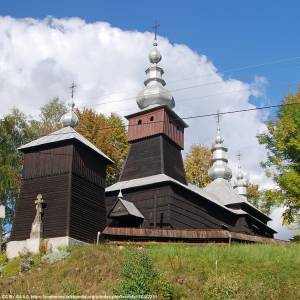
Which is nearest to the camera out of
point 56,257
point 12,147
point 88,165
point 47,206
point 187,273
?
point 187,273

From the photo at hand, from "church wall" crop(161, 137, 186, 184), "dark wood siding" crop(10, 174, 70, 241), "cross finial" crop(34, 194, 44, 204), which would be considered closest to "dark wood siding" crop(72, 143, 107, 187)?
"dark wood siding" crop(10, 174, 70, 241)

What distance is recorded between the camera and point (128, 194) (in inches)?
1273

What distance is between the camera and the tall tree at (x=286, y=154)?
94.9ft

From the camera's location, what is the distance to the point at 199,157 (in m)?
48.1

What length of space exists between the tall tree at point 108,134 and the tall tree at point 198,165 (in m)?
6.96

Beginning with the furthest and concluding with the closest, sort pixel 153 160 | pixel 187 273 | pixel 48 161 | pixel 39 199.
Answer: pixel 153 160 < pixel 48 161 < pixel 39 199 < pixel 187 273

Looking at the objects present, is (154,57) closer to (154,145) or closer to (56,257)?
(154,145)

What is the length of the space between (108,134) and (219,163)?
388 inches

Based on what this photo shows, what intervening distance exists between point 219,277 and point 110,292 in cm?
326

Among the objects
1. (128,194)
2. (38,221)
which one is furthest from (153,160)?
(38,221)

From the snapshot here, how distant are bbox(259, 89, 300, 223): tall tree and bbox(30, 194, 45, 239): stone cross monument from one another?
11.9m

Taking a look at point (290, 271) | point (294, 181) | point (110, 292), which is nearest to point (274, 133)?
point (294, 181)

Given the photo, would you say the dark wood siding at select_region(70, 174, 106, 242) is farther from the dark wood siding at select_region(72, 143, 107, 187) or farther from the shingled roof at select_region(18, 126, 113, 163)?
the shingled roof at select_region(18, 126, 113, 163)

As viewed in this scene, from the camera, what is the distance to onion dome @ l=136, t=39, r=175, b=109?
35844 millimetres
